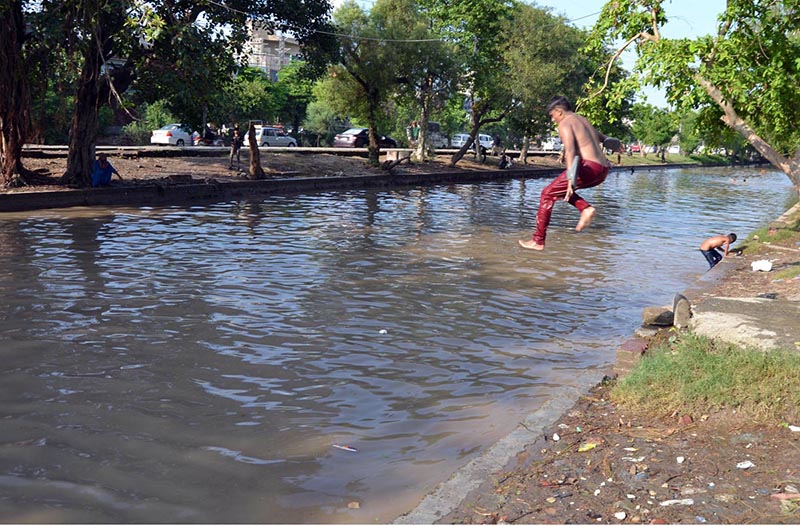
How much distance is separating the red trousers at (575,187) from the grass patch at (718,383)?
6.66ft

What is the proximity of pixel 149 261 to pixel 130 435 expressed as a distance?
8.43 metres

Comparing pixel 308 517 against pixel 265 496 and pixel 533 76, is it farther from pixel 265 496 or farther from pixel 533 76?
pixel 533 76

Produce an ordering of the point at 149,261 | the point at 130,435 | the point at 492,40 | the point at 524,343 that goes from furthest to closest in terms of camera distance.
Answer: the point at 492,40, the point at 149,261, the point at 524,343, the point at 130,435

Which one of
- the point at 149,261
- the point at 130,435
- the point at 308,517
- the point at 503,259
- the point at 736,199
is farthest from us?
the point at 736,199

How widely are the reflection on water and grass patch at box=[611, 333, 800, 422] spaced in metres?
1.17

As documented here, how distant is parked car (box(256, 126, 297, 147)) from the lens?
49.9 meters

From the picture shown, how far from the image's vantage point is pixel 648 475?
459 cm

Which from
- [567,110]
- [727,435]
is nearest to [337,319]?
[567,110]

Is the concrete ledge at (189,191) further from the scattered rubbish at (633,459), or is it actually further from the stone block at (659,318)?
the scattered rubbish at (633,459)

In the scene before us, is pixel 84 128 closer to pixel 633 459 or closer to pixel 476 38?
pixel 633 459

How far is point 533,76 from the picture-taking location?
43156mm

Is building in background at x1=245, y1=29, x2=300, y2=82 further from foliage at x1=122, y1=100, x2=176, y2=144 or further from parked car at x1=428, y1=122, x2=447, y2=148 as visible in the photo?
foliage at x1=122, y1=100, x2=176, y2=144

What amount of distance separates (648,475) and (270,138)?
47.9m

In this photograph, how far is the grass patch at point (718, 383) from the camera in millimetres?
5320
